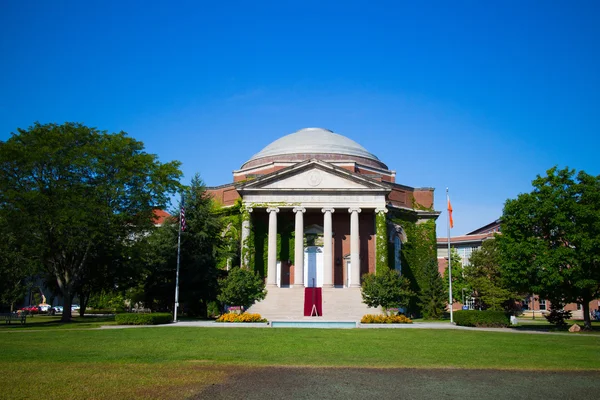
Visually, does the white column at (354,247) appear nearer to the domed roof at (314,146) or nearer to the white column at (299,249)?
the white column at (299,249)

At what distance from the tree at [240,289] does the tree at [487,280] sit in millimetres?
24546

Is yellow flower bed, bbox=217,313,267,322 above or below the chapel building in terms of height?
below

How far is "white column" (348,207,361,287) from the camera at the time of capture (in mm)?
47188

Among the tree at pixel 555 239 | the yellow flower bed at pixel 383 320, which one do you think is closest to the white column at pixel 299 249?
the yellow flower bed at pixel 383 320

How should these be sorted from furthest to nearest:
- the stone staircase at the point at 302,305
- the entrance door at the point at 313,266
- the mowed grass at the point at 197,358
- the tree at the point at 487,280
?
the tree at the point at 487,280 → the entrance door at the point at 313,266 → the stone staircase at the point at 302,305 → the mowed grass at the point at 197,358

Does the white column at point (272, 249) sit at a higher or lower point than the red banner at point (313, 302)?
higher

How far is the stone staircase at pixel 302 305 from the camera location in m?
43.1

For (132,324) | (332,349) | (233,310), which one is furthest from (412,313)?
(332,349)

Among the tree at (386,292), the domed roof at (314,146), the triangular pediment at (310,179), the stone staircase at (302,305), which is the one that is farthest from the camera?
the domed roof at (314,146)

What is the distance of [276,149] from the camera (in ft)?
200

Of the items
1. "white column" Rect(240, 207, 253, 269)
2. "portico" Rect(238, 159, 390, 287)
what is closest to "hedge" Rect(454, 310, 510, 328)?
"portico" Rect(238, 159, 390, 287)

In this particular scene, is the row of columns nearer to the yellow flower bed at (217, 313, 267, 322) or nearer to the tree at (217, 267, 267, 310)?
the tree at (217, 267, 267, 310)

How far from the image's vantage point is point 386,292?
41.5 metres

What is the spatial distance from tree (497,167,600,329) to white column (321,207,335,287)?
696 inches
